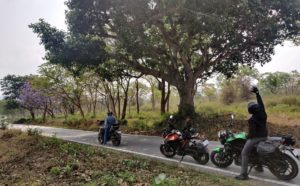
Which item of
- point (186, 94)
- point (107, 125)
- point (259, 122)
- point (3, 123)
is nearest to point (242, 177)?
point (259, 122)

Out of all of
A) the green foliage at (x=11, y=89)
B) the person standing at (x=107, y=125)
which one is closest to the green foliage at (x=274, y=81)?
the person standing at (x=107, y=125)

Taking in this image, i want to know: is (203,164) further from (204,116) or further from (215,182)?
(204,116)

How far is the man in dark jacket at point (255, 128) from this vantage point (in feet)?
24.3

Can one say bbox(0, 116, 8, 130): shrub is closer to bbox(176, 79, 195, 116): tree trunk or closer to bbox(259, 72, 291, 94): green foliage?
bbox(176, 79, 195, 116): tree trunk

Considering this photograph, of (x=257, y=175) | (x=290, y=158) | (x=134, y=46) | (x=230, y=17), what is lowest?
(x=257, y=175)

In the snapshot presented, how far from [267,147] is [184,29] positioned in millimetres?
10453

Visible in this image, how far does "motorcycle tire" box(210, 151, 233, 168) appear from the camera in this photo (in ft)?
29.1

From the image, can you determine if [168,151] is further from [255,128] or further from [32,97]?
[32,97]

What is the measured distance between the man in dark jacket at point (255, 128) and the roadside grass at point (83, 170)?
492 millimetres

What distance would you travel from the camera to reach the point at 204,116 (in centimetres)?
1972

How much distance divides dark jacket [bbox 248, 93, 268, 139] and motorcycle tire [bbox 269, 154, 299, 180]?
0.66 m

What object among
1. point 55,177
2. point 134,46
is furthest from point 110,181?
point 134,46

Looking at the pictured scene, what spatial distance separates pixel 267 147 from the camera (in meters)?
7.45

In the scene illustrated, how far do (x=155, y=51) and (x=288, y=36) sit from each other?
7.19 metres
